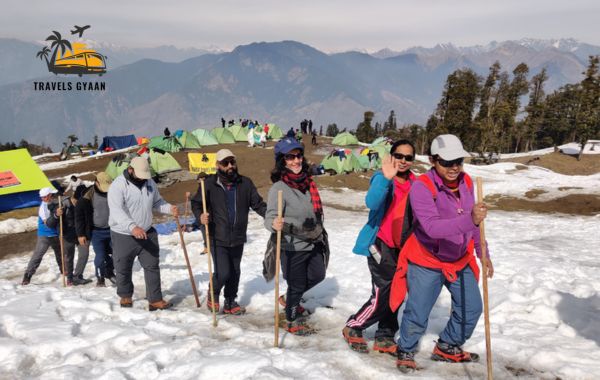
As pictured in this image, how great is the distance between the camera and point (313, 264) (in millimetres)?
5133

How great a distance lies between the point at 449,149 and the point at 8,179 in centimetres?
2250

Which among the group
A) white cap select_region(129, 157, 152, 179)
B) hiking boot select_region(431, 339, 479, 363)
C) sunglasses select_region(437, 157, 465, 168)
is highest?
sunglasses select_region(437, 157, 465, 168)

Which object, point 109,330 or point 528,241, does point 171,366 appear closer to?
point 109,330

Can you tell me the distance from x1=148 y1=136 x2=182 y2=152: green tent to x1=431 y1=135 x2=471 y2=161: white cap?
110 ft

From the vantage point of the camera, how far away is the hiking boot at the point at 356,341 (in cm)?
450

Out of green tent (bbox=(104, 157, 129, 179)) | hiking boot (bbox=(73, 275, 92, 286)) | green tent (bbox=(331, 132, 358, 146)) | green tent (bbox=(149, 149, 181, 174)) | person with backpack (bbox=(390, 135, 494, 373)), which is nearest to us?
person with backpack (bbox=(390, 135, 494, 373))

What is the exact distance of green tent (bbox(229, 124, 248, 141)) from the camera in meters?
40.8

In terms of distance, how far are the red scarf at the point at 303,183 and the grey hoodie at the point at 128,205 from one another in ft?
8.32

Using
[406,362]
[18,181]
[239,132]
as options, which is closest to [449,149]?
[406,362]

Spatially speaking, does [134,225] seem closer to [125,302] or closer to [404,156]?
[125,302]

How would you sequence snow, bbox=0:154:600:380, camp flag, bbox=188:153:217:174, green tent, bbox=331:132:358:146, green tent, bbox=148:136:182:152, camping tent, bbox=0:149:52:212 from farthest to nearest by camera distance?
green tent, bbox=331:132:358:146
green tent, bbox=148:136:182:152
camp flag, bbox=188:153:217:174
camping tent, bbox=0:149:52:212
snow, bbox=0:154:600:380

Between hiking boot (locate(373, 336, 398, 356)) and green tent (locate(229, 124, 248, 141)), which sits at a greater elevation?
green tent (locate(229, 124, 248, 141))

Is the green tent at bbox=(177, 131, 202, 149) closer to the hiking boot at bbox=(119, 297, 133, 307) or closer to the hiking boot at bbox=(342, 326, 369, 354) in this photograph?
the hiking boot at bbox=(119, 297, 133, 307)

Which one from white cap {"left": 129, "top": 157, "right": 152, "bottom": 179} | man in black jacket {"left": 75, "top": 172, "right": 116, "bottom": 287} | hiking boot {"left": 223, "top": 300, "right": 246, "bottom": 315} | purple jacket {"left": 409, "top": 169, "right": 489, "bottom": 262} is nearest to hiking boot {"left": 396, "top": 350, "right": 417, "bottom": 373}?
purple jacket {"left": 409, "top": 169, "right": 489, "bottom": 262}
